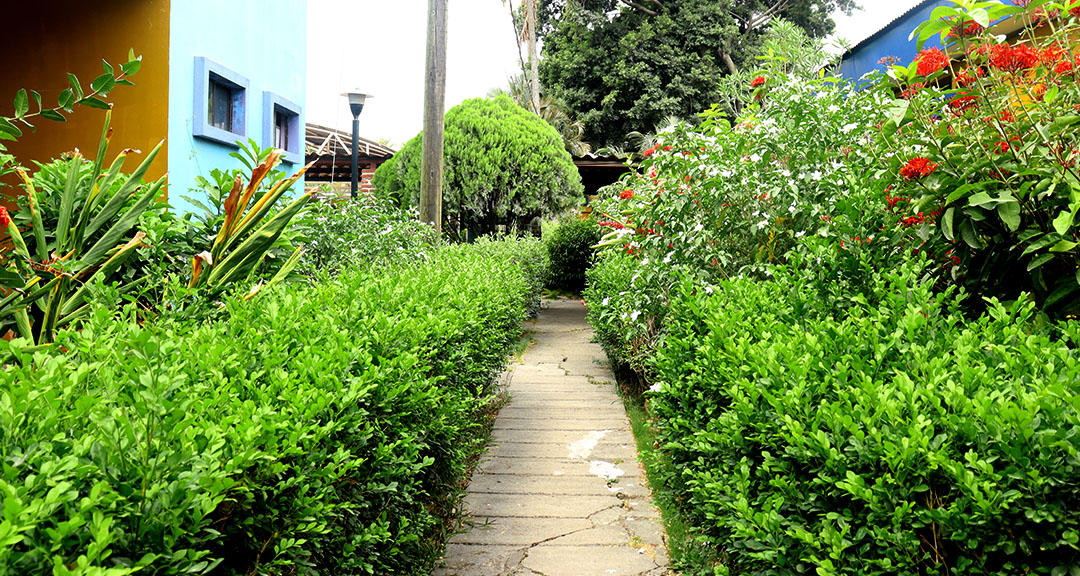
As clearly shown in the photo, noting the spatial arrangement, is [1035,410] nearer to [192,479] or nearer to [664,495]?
[192,479]

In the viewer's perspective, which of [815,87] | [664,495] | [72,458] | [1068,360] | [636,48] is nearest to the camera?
[72,458]

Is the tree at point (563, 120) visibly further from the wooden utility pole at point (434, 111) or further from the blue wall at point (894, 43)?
the wooden utility pole at point (434, 111)

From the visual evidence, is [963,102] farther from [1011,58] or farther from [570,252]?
[570,252]

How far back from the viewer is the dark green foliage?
15.5 metres

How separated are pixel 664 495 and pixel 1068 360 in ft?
5.73

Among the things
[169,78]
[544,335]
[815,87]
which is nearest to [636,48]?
[544,335]

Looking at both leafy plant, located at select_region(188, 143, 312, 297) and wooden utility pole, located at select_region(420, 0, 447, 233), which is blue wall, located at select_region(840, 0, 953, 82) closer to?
wooden utility pole, located at select_region(420, 0, 447, 233)

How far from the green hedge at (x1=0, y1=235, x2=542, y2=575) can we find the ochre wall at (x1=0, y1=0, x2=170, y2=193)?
183 inches

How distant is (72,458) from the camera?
124 centimetres

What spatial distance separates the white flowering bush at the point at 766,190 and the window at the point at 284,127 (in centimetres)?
546

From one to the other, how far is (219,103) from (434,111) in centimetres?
225

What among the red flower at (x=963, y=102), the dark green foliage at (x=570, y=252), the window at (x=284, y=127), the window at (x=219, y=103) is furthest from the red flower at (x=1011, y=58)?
the dark green foliage at (x=570, y=252)

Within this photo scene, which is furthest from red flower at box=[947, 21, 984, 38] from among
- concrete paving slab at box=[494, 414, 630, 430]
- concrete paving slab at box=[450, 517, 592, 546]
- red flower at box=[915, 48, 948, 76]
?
concrete paving slab at box=[494, 414, 630, 430]

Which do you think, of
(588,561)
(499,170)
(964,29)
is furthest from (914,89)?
(499,170)
